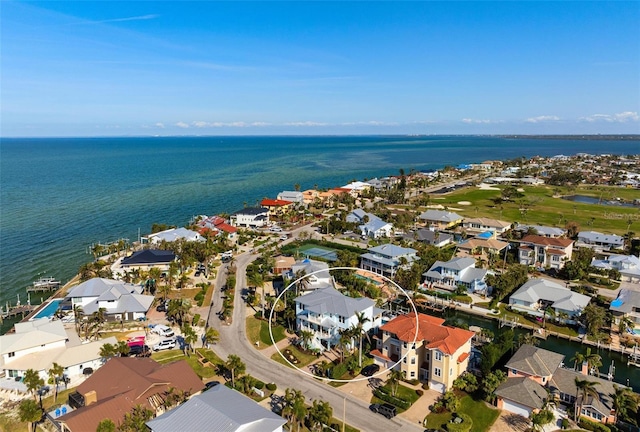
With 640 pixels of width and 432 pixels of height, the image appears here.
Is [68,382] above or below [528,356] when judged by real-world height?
below

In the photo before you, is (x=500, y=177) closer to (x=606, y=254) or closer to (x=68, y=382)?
(x=606, y=254)

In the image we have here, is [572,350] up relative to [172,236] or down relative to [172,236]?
down

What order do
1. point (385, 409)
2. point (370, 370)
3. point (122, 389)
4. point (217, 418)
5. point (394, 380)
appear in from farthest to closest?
point (370, 370), point (394, 380), point (385, 409), point (122, 389), point (217, 418)

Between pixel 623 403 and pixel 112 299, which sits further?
pixel 112 299

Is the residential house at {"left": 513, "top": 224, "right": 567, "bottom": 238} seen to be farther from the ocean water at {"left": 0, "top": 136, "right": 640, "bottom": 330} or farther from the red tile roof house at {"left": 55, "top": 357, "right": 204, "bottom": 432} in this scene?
the ocean water at {"left": 0, "top": 136, "right": 640, "bottom": 330}

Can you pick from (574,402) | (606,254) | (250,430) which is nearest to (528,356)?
(574,402)

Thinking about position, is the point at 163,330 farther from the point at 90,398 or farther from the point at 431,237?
the point at 431,237

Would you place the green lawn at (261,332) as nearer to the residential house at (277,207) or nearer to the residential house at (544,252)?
the residential house at (544,252)

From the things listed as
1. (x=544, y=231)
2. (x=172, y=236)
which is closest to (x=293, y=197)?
(x=172, y=236)

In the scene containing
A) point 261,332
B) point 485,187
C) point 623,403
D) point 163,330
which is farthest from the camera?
point 485,187
